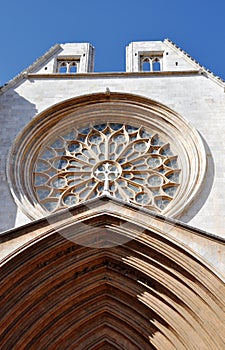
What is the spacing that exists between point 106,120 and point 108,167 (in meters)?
1.49

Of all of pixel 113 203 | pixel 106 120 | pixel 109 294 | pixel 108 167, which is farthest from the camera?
pixel 106 120

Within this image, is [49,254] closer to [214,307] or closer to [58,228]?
[58,228]

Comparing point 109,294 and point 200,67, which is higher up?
point 200,67

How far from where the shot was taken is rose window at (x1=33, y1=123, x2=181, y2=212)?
11.1 m

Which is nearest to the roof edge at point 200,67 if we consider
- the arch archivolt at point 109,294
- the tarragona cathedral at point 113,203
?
the tarragona cathedral at point 113,203

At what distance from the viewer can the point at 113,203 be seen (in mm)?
9188

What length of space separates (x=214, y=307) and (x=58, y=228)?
2775mm

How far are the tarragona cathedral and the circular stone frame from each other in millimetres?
26

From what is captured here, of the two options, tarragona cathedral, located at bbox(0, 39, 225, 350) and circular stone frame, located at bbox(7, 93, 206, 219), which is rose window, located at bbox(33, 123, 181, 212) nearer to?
tarragona cathedral, located at bbox(0, 39, 225, 350)

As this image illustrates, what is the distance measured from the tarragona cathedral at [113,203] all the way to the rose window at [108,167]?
0.03 meters

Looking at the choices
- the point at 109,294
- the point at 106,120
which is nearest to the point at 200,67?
the point at 106,120

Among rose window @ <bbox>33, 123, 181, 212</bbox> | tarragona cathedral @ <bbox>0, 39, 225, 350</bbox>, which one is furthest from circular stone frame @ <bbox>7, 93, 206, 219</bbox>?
rose window @ <bbox>33, 123, 181, 212</bbox>

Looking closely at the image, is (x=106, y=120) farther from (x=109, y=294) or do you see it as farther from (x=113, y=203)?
(x=109, y=294)

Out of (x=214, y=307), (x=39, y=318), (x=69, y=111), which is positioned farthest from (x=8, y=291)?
(x=69, y=111)
